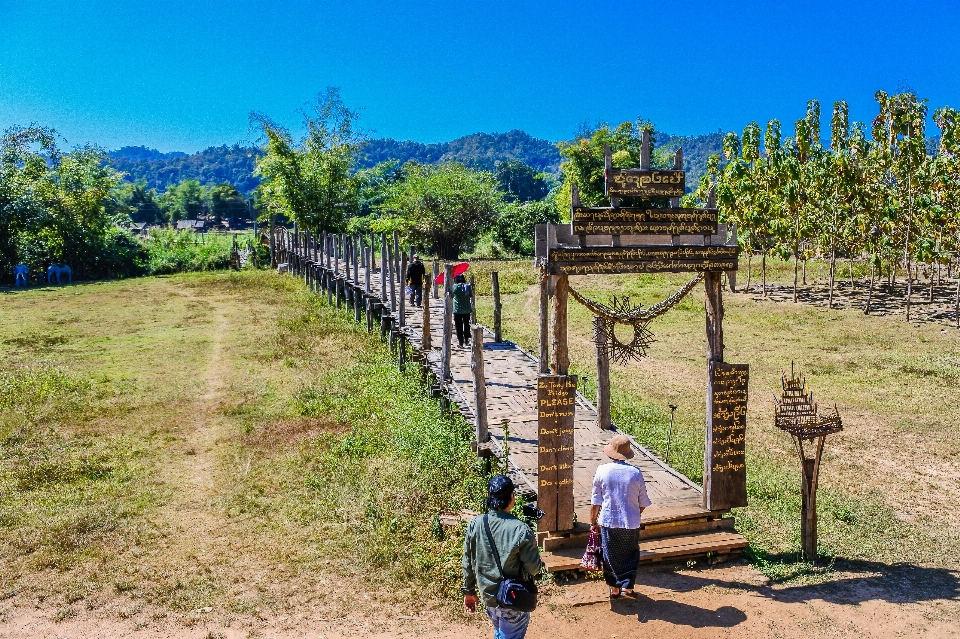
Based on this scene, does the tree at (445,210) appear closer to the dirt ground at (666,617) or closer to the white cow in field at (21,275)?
the white cow in field at (21,275)

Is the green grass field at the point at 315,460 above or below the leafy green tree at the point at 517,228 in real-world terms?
below

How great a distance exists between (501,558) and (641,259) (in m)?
3.76

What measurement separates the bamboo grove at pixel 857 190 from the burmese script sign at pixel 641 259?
17.5m

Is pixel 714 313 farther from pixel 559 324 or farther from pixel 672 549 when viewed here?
pixel 672 549

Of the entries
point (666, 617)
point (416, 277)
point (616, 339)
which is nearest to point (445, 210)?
point (416, 277)

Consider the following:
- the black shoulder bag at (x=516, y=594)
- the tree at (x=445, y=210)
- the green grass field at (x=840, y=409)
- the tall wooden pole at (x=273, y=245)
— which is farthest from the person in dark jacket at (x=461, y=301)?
the tall wooden pole at (x=273, y=245)

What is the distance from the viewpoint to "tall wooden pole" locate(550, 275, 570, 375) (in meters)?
7.64

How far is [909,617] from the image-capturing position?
262 inches

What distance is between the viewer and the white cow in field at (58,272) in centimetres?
3584

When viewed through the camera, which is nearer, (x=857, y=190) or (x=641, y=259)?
(x=641, y=259)

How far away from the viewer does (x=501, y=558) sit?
511 centimetres

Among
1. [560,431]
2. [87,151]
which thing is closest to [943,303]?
[560,431]

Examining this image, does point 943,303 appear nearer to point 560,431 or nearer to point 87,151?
point 560,431

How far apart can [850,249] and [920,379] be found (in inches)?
536
